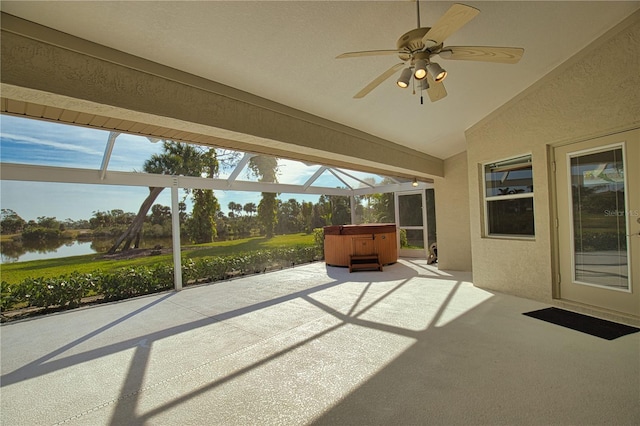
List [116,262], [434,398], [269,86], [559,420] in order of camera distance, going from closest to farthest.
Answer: [559,420], [434,398], [269,86], [116,262]

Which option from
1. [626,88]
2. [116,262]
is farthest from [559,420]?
[116,262]

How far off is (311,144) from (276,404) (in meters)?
3.04

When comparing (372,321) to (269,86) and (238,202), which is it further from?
(238,202)

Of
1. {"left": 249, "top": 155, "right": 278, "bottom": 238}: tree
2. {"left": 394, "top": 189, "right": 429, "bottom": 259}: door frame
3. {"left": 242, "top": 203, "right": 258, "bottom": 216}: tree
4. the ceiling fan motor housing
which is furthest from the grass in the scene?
the ceiling fan motor housing

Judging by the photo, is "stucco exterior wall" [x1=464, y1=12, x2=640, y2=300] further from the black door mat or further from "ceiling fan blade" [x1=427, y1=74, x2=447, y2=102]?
"ceiling fan blade" [x1=427, y1=74, x2=447, y2=102]

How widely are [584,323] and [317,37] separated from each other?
13.5ft

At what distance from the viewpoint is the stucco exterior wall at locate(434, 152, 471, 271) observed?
6.72m

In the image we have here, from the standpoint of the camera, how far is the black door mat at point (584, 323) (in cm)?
306

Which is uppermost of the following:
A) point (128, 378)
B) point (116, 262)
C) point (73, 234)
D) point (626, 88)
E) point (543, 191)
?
point (626, 88)

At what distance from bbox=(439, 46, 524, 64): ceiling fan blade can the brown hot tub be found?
223 inches

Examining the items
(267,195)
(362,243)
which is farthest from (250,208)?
(362,243)

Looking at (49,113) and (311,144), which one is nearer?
(49,113)

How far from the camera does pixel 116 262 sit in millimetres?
5598

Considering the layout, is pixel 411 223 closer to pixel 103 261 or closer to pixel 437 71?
pixel 437 71
